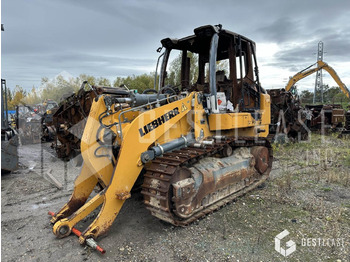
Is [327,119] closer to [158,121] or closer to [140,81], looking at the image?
[158,121]

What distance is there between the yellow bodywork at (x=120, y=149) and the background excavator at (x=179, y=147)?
0.05 feet

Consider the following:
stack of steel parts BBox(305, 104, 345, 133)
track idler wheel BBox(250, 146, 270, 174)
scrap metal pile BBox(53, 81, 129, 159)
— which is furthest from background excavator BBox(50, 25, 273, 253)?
stack of steel parts BBox(305, 104, 345, 133)

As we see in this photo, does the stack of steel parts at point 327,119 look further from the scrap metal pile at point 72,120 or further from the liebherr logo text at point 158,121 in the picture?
the liebherr logo text at point 158,121

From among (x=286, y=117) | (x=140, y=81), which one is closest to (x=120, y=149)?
(x=286, y=117)

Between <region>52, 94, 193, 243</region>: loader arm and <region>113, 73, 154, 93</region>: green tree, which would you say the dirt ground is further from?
<region>113, 73, 154, 93</region>: green tree

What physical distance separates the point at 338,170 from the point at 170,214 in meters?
5.48

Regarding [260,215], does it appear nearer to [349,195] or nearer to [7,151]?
[349,195]

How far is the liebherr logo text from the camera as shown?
3919 mm

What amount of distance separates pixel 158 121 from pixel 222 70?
2.53 meters

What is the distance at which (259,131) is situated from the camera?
240 inches

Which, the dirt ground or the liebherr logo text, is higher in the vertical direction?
the liebherr logo text

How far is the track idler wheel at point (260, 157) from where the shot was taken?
5.62 meters

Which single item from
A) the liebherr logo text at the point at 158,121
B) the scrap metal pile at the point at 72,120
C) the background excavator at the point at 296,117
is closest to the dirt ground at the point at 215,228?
the liebherr logo text at the point at 158,121

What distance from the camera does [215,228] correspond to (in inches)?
158
